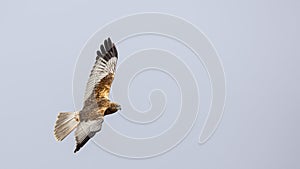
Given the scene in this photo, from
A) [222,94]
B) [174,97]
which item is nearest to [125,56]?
[174,97]

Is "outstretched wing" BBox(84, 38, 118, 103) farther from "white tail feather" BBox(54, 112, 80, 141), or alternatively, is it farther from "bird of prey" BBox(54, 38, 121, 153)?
"white tail feather" BBox(54, 112, 80, 141)

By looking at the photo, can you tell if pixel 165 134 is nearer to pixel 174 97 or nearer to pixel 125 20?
pixel 174 97

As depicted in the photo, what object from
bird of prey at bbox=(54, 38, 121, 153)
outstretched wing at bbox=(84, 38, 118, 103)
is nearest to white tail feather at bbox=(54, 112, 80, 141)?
bird of prey at bbox=(54, 38, 121, 153)

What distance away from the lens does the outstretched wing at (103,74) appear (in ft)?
8.94

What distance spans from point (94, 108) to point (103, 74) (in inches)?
13.3

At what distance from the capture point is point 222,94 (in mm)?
4805

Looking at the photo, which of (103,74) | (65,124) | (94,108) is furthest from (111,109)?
(103,74)

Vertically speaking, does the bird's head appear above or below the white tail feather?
above

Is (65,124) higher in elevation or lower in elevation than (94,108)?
lower

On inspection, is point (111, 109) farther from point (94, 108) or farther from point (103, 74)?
point (103, 74)

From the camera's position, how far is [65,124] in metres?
2.59

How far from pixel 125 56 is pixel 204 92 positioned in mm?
902

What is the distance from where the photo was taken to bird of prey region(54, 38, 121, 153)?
235 cm

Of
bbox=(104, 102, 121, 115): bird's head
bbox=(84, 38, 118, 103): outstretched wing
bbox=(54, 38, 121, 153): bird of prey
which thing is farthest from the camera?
bbox=(84, 38, 118, 103): outstretched wing
